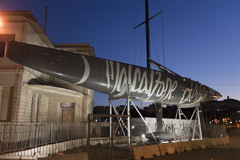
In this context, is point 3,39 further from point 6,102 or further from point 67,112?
point 67,112

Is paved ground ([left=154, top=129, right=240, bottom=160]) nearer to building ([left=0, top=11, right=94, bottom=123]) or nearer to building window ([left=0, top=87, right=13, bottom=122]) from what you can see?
building ([left=0, top=11, right=94, bottom=123])

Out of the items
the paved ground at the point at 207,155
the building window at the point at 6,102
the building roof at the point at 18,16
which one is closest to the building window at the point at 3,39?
the building roof at the point at 18,16

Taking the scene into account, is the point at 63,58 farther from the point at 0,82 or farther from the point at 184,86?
the point at 184,86

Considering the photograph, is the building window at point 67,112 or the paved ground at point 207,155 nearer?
the paved ground at point 207,155

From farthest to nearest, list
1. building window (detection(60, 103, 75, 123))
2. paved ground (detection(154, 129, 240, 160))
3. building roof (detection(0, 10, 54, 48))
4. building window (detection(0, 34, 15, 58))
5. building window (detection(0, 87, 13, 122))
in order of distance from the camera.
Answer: building window (detection(60, 103, 75, 123)), building window (detection(0, 34, 15, 58)), building roof (detection(0, 10, 54, 48)), building window (detection(0, 87, 13, 122)), paved ground (detection(154, 129, 240, 160))

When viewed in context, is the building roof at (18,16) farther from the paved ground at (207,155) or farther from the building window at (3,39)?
the paved ground at (207,155)

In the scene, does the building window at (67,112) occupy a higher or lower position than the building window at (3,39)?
lower

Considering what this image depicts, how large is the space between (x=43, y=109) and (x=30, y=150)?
9.11 metres

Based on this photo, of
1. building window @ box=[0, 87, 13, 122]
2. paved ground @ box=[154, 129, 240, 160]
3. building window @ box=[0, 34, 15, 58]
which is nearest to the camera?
paved ground @ box=[154, 129, 240, 160]

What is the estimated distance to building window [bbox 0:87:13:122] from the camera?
13.4 m

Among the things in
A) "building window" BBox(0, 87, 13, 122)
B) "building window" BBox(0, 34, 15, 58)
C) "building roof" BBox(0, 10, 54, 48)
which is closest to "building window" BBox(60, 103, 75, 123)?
"building window" BBox(0, 87, 13, 122)

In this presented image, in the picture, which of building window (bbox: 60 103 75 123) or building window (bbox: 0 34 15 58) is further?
building window (bbox: 60 103 75 123)

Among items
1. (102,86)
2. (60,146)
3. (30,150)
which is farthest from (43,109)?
(102,86)

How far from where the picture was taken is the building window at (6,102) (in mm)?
13359
